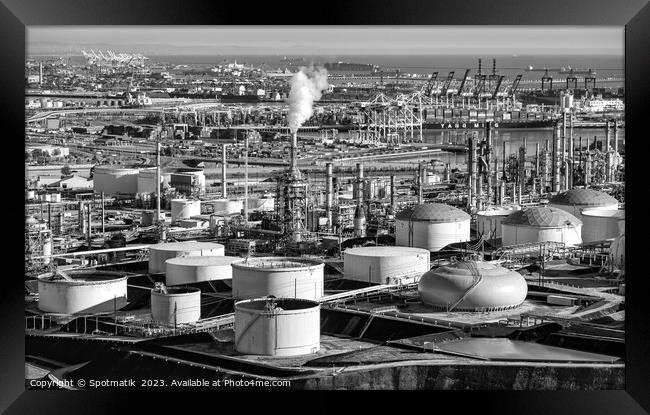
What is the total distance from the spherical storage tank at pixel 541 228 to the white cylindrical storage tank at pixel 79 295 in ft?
19.2

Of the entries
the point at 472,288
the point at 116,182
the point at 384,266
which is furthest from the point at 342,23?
the point at 116,182

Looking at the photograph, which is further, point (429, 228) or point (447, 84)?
point (447, 84)

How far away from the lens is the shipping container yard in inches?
439

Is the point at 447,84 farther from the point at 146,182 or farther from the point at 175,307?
the point at 175,307

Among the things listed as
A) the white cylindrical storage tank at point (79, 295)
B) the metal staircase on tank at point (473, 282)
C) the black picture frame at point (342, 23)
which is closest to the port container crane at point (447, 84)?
the metal staircase on tank at point (473, 282)

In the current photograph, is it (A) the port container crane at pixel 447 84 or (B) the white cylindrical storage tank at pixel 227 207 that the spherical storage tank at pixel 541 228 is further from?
(A) the port container crane at pixel 447 84

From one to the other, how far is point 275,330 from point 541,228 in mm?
6780

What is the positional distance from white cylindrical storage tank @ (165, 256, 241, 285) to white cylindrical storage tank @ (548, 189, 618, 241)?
6.69 meters

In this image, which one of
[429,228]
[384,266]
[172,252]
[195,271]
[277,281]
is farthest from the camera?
[429,228]

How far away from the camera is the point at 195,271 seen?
14.3 m

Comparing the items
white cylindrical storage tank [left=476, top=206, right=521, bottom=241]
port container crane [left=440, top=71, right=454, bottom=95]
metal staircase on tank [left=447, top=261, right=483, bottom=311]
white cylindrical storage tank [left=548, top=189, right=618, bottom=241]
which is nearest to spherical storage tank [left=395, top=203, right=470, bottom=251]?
white cylindrical storage tank [left=476, top=206, right=521, bottom=241]

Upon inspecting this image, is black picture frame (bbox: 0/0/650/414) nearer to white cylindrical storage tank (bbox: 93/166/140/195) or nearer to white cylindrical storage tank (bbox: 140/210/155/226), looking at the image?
white cylindrical storage tank (bbox: 140/210/155/226)

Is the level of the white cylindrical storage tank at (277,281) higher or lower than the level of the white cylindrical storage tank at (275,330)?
higher

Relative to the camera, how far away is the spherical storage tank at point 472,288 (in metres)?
13.0
